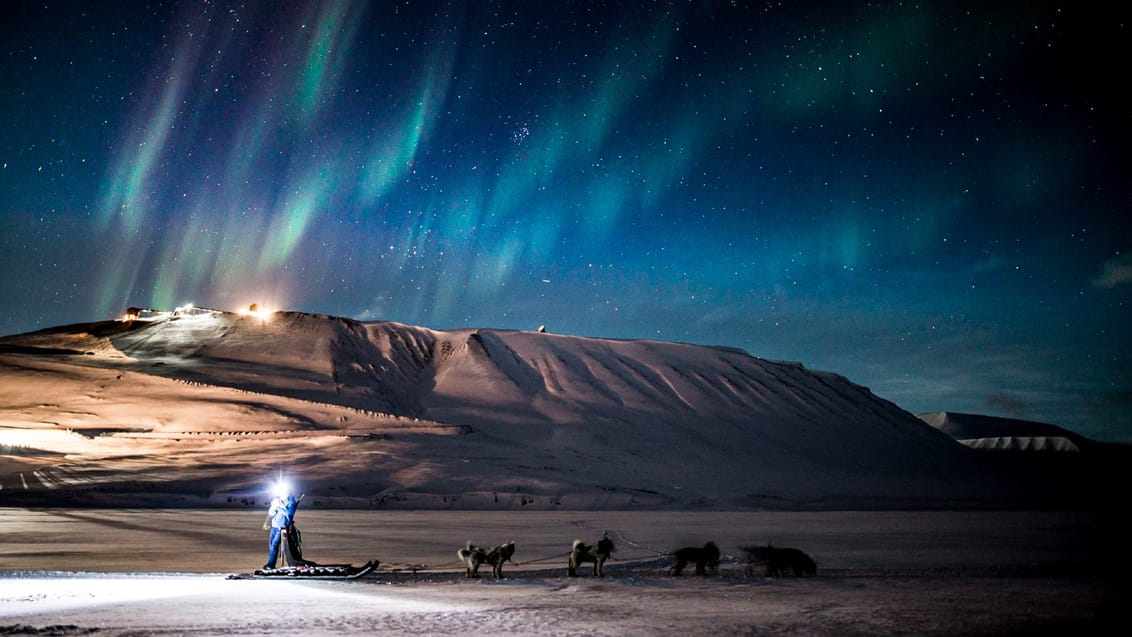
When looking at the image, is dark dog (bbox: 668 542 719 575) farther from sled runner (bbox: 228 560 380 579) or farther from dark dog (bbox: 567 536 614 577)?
sled runner (bbox: 228 560 380 579)

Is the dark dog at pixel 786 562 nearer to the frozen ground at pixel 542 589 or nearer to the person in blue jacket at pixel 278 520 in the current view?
the frozen ground at pixel 542 589

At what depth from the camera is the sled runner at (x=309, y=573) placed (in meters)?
14.6

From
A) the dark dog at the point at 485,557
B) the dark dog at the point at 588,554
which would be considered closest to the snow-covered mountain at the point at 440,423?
the dark dog at the point at 485,557

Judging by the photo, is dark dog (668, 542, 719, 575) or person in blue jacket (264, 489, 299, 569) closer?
person in blue jacket (264, 489, 299, 569)

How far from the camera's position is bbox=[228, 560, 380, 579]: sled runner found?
14594 millimetres

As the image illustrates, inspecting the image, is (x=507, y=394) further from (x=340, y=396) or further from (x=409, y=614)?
(x=409, y=614)

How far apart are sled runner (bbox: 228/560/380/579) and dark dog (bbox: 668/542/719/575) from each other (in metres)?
5.35

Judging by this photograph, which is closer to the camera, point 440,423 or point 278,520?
point 278,520

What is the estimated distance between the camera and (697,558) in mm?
15664

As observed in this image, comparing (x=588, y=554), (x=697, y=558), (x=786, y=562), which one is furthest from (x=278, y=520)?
(x=786, y=562)

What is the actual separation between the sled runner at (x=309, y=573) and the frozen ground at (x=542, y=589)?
0.38 meters

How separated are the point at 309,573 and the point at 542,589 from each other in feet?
13.5

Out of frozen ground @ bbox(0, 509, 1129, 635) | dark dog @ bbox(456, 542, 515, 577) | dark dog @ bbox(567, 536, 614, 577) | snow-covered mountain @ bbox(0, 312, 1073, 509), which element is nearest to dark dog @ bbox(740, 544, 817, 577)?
frozen ground @ bbox(0, 509, 1129, 635)

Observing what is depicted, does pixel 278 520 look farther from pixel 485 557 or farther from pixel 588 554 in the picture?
pixel 588 554
